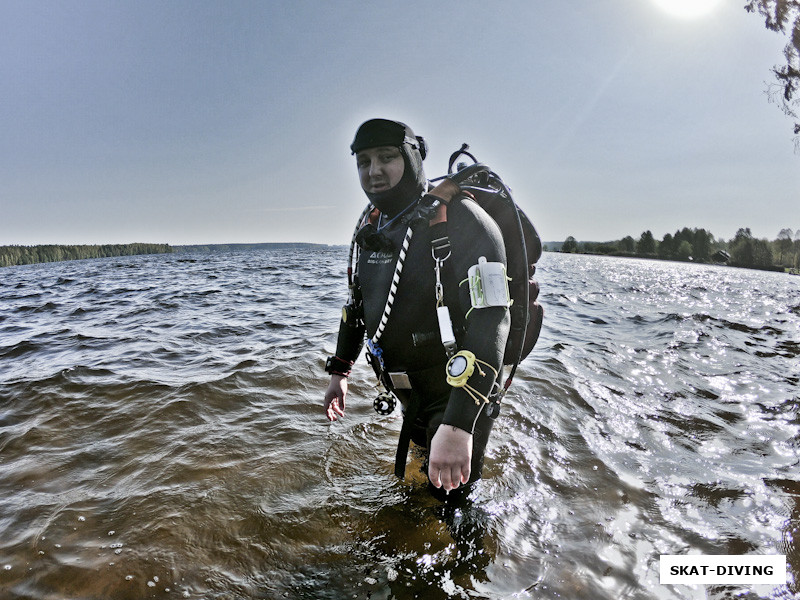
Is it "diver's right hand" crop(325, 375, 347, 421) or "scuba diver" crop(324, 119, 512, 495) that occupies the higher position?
"scuba diver" crop(324, 119, 512, 495)

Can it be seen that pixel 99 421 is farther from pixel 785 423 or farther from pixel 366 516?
pixel 785 423

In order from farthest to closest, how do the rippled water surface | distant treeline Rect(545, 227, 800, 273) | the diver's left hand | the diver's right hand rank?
distant treeline Rect(545, 227, 800, 273), the diver's right hand, the rippled water surface, the diver's left hand

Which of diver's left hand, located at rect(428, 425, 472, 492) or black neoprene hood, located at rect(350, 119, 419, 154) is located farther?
black neoprene hood, located at rect(350, 119, 419, 154)

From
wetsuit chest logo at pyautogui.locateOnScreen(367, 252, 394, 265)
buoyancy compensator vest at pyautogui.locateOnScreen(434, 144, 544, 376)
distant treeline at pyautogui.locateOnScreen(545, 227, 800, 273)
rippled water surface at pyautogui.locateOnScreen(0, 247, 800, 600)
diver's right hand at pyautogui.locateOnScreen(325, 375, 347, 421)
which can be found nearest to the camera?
rippled water surface at pyautogui.locateOnScreen(0, 247, 800, 600)

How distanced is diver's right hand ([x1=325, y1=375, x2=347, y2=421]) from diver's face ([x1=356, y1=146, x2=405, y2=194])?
1.66 meters

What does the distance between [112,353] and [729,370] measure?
1129 cm

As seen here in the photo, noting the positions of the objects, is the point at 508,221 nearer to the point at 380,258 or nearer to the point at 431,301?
the point at 431,301

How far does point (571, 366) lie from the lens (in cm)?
666

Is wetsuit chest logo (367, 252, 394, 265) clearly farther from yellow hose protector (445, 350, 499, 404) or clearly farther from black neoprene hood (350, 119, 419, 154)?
yellow hose protector (445, 350, 499, 404)

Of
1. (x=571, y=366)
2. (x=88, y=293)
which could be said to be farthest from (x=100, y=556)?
(x=88, y=293)

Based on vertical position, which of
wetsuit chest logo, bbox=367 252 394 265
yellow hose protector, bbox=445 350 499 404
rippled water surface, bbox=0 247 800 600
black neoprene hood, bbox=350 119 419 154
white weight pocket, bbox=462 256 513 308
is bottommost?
rippled water surface, bbox=0 247 800 600

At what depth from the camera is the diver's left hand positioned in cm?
184

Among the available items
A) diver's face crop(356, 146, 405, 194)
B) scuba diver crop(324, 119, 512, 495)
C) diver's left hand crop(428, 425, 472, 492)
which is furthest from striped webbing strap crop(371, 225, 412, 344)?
diver's left hand crop(428, 425, 472, 492)

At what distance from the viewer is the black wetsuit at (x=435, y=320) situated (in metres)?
1.93
